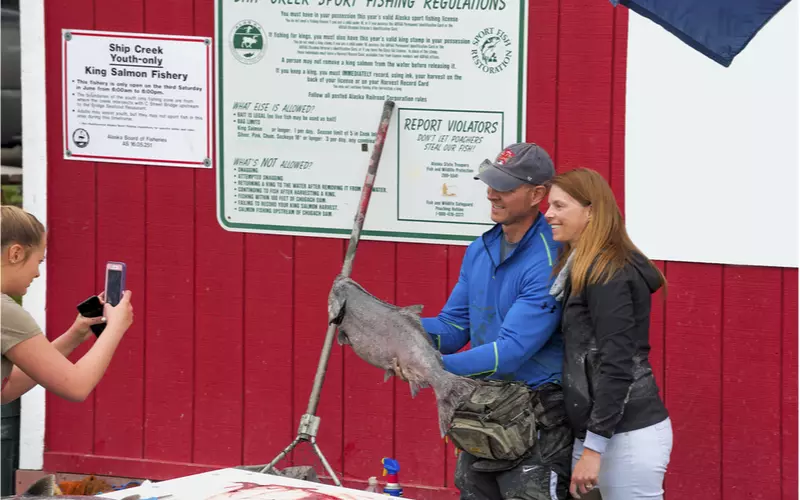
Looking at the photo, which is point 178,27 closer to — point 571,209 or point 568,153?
point 568,153

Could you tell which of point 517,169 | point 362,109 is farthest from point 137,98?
point 517,169

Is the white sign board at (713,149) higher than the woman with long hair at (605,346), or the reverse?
the white sign board at (713,149)

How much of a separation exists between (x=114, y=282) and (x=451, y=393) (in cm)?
116

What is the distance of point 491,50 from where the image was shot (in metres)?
5.61

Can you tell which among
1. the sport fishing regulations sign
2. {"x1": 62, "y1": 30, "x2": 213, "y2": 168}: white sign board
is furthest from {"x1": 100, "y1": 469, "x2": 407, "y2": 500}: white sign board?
{"x1": 62, "y1": 30, "x2": 213, "y2": 168}: white sign board

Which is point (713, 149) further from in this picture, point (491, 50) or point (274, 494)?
point (274, 494)

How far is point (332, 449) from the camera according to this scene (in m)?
6.06

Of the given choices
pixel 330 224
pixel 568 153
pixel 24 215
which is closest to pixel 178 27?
pixel 330 224

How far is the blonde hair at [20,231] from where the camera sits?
12.6ft

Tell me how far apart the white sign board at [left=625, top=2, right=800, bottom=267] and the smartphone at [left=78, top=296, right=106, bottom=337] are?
235 cm

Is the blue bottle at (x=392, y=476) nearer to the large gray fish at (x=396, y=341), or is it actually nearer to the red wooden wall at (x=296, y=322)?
the red wooden wall at (x=296, y=322)

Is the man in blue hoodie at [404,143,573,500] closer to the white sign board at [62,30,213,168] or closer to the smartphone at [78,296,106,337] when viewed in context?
the smartphone at [78,296,106,337]

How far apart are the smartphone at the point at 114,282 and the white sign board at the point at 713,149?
7.52 ft

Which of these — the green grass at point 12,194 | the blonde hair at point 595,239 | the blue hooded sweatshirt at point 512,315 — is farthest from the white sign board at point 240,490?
the green grass at point 12,194
